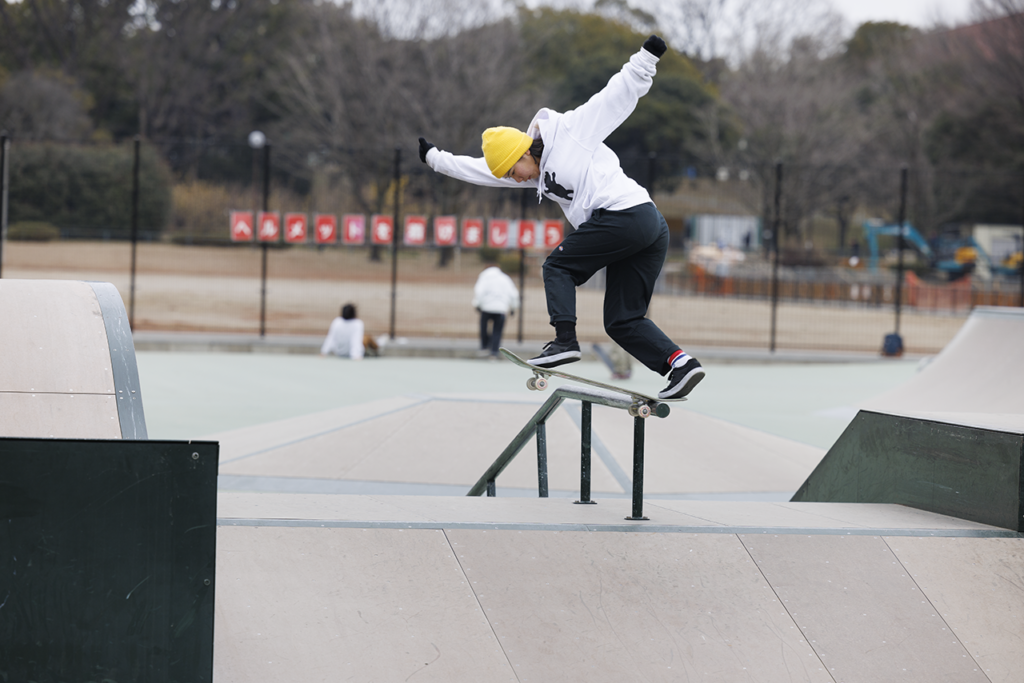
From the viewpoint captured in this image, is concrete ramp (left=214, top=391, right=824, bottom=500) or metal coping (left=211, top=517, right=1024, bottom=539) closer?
metal coping (left=211, top=517, right=1024, bottom=539)

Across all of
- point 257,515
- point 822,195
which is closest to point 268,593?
point 257,515

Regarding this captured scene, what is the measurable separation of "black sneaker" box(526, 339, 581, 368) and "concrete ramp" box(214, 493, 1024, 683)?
30.2 inches

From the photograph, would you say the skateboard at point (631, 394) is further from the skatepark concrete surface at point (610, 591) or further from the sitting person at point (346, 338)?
the sitting person at point (346, 338)

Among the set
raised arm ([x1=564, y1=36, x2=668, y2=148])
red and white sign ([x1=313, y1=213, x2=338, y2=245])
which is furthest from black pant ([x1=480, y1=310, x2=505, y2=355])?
raised arm ([x1=564, y1=36, x2=668, y2=148])

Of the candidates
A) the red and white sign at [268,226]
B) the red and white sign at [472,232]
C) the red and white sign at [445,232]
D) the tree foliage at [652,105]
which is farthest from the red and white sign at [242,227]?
the tree foliage at [652,105]

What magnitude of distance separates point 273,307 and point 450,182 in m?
8.63

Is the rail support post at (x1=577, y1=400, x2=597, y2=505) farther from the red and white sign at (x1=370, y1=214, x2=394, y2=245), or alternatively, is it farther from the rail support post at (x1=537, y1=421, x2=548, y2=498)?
the red and white sign at (x1=370, y1=214, x2=394, y2=245)

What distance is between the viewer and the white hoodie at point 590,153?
4.22 metres

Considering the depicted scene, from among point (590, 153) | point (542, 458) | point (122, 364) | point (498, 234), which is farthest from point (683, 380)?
point (498, 234)

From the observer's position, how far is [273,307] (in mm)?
23438

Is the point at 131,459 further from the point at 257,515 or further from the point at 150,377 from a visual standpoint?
the point at 150,377

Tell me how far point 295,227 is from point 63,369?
12768 mm

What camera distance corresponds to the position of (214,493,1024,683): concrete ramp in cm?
325

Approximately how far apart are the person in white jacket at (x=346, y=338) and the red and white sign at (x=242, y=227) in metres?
2.43
